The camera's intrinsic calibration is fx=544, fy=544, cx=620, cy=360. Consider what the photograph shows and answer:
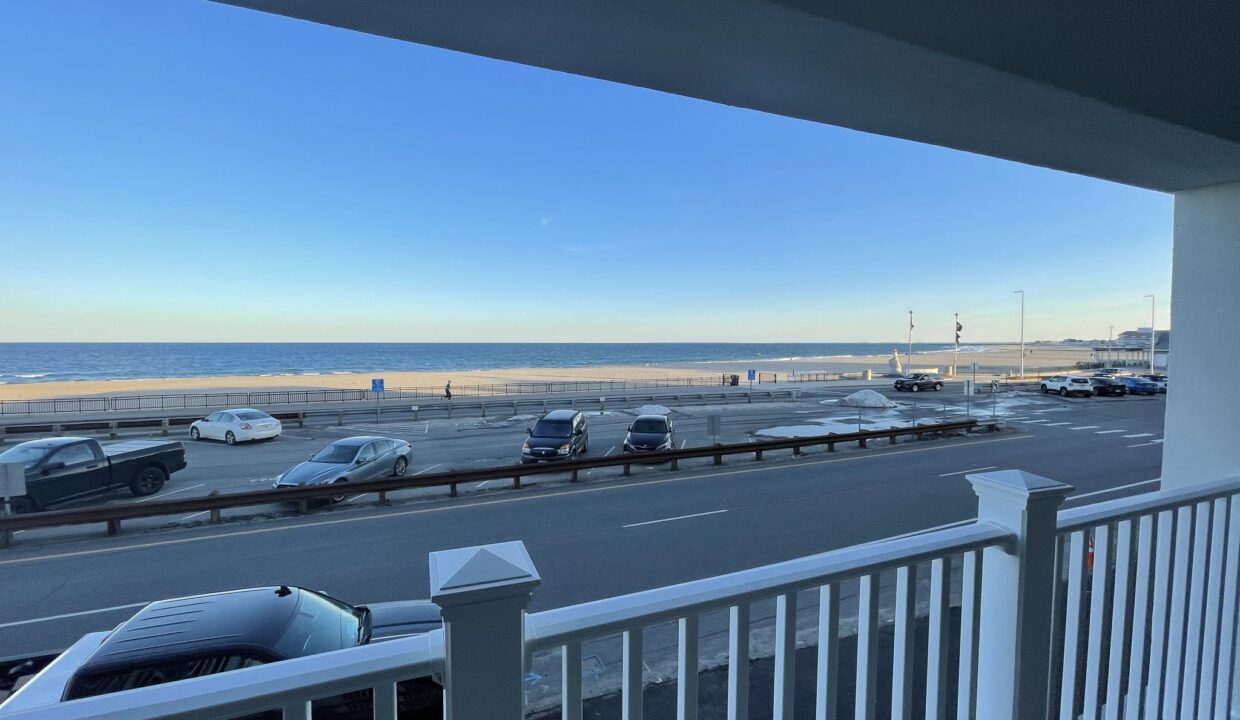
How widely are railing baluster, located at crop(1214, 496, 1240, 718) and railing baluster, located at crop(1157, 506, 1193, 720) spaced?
30 cm

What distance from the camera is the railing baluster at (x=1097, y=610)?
2186mm

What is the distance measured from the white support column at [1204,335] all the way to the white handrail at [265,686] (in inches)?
171

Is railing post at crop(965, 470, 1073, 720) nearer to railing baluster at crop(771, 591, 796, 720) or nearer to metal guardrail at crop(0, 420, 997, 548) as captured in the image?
railing baluster at crop(771, 591, 796, 720)

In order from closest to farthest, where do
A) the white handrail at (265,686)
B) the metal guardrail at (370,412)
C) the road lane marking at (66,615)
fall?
the white handrail at (265,686)
the road lane marking at (66,615)
the metal guardrail at (370,412)

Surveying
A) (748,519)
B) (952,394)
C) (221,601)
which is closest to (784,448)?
(748,519)

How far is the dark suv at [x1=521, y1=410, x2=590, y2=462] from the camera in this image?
545 inches

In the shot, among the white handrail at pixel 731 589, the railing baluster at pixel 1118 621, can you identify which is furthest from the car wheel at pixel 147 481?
the railing baluster at pixel 1118 621

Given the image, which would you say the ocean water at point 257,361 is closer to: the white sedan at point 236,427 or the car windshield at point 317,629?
the white sedan at point 236,427

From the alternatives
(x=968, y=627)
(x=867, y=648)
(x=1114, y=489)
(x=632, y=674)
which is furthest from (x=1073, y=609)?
(x=1114, y=489)

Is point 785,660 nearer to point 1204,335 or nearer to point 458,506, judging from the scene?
point 1204,335

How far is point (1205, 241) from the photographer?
11.0 feet

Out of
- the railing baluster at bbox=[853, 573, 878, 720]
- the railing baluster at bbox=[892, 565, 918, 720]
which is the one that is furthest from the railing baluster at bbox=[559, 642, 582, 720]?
the railing baluster at bbox=[892, 565, 918, 720]

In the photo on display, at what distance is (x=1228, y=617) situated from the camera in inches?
109

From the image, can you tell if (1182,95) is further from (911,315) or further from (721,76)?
(911,315)
